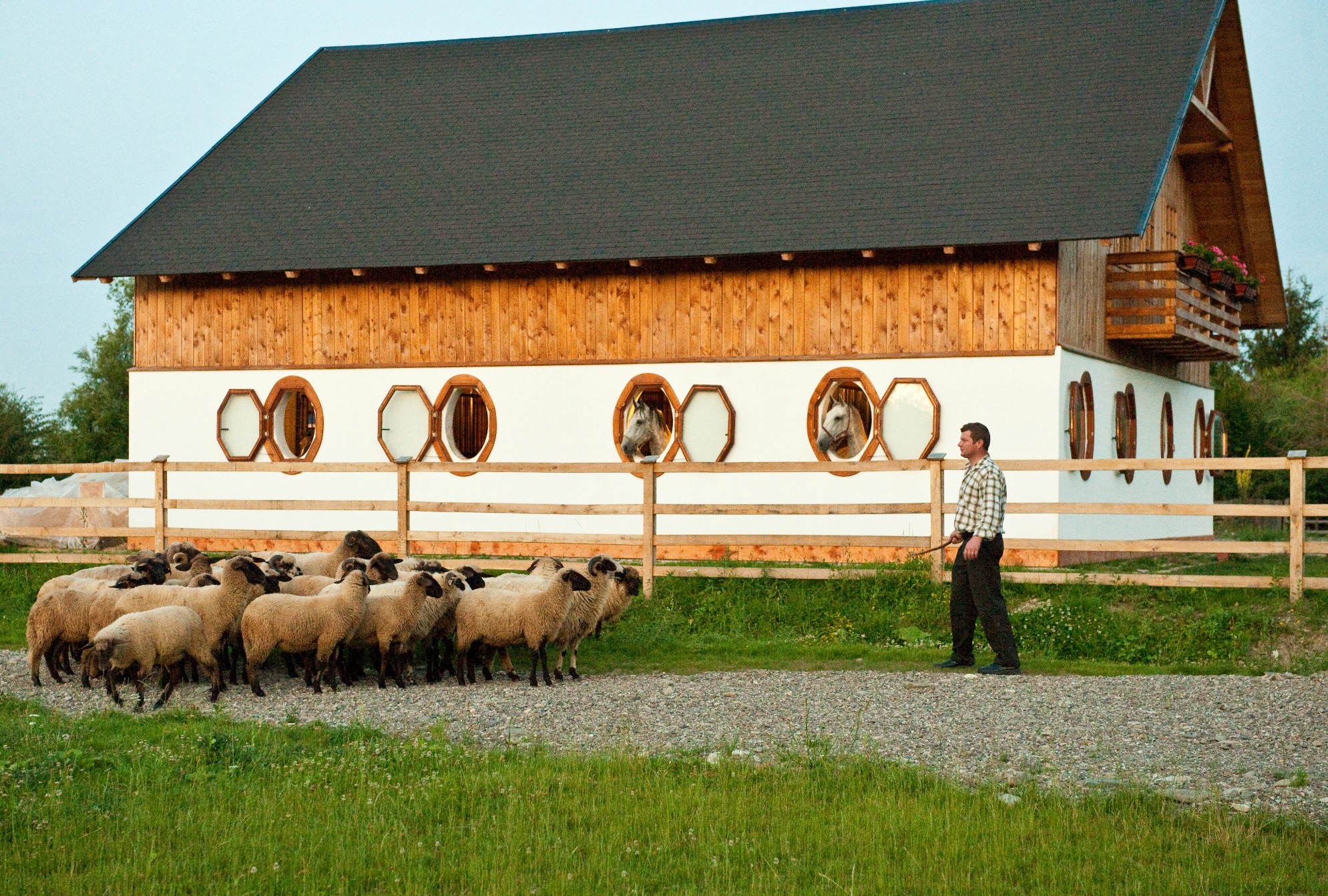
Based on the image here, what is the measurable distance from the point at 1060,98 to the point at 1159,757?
15.5 m

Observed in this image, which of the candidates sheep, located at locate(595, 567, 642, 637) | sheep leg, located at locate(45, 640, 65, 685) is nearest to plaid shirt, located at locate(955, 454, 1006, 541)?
sheep, located at locate(595, 567, 642, 637)

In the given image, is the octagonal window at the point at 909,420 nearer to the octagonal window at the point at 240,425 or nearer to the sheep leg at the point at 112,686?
the octagonal window at the point at 240,425

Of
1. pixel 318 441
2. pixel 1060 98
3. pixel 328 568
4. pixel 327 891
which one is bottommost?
pixel 327 891

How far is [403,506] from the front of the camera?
17625mm

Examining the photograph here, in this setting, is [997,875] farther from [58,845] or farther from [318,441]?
[318,441]

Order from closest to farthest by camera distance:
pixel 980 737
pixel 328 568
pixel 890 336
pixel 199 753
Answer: pixel 199 753
pixel 980 737
pixel 328 568
pixel 890 336

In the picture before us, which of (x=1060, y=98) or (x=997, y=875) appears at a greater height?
(x=1060, y=98)

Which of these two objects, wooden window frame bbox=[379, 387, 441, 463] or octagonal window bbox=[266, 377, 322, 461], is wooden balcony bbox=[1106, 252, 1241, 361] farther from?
octagonal window bbox=[266, 377, 322, 461]

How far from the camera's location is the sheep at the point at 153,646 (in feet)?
34.6

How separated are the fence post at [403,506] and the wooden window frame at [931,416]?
643 cm

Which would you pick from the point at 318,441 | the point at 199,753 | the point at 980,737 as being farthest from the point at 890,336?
the point at 199,753

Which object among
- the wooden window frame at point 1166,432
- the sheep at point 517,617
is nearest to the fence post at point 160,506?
the sheep at point 517,617

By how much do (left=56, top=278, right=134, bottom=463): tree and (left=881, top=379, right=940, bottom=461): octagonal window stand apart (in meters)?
32.2

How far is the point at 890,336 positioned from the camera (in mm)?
20578
